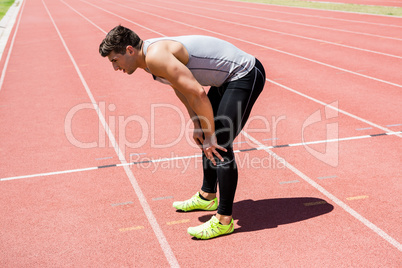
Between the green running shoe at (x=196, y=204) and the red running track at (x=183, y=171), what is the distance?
6 cm

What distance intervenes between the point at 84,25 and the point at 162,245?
62.3 feet

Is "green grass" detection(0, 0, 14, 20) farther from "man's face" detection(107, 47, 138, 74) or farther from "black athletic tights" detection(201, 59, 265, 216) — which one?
"black athletic tights" detection(201, 59, 265, 216)

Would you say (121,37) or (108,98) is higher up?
(121,37)

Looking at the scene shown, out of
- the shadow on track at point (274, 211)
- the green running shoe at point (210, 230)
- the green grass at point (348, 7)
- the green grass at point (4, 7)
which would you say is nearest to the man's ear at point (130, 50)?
the green running shoe at point (210, 230)

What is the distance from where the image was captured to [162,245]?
3564mm

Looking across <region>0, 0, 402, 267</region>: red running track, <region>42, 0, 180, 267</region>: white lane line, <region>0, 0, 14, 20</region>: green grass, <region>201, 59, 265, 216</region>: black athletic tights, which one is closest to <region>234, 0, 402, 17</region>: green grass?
<region>0, 0, 402, 267</region>: red running track

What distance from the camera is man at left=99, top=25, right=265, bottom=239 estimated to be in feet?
10.3

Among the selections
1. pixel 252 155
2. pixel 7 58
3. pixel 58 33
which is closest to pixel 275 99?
pixel 252 155

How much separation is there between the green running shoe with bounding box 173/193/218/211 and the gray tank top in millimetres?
1084

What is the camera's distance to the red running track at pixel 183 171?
3.51m

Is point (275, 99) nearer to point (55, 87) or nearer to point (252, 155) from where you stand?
point (252, 155)

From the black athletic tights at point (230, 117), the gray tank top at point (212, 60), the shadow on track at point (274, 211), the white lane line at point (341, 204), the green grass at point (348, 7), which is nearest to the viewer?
the gray tank top at point (212, 60)

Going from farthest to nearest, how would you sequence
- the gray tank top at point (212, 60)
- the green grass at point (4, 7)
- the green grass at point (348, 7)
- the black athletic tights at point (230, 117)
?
1. the green grass at point (4, 7)
2. the green grass at point (348, 7)
3. the black athletic tights at point (230, 117)
4. the gray tank top at point (212, 60)

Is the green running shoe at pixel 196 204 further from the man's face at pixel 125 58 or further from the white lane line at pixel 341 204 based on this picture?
the man's face at pixel 125 58
